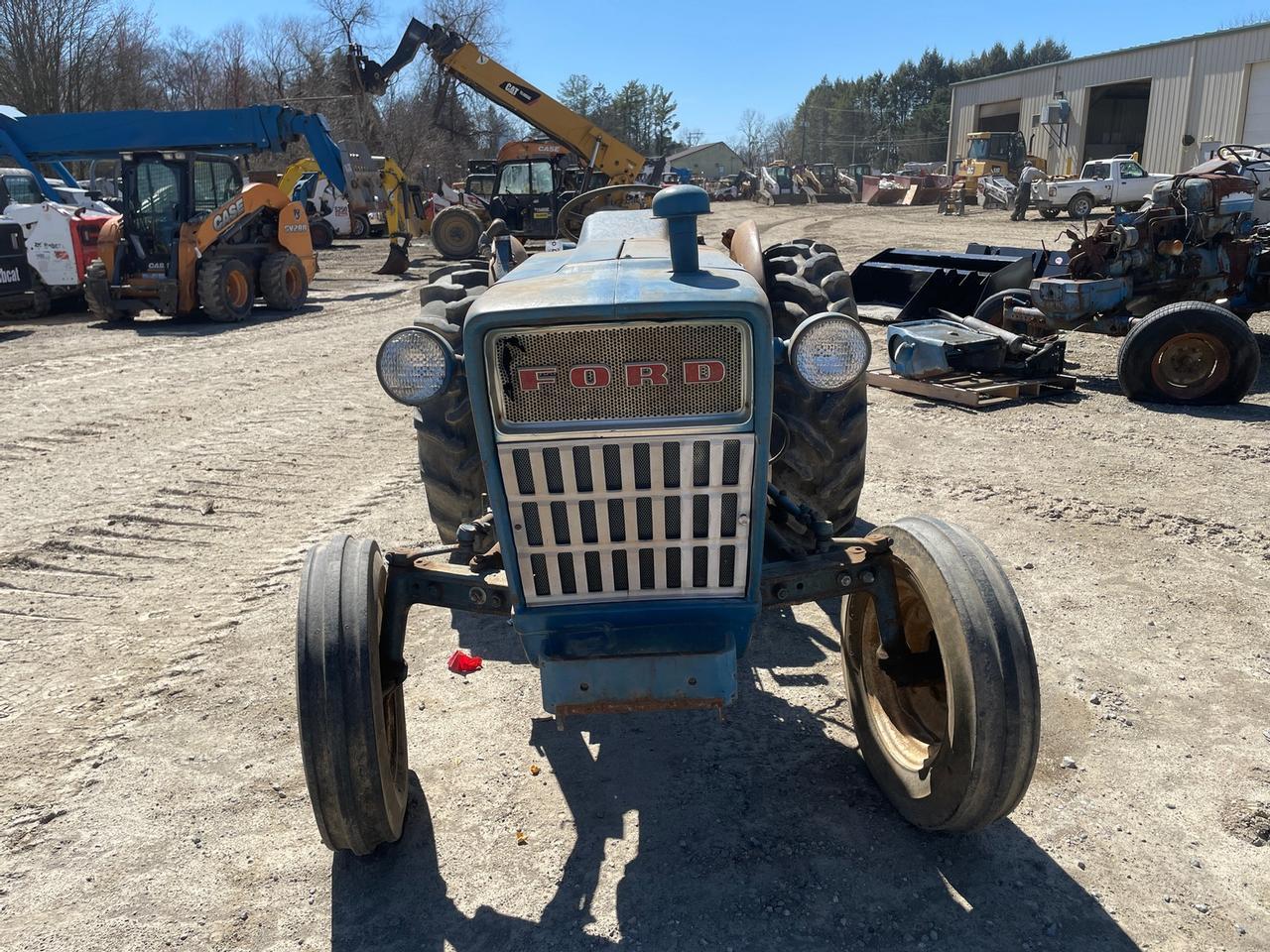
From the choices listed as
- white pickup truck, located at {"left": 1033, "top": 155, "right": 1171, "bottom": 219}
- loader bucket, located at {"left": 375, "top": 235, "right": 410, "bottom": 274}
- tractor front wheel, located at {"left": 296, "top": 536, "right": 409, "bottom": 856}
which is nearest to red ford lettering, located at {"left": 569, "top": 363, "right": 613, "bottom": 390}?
tractor front wheel, located at {"left": 296, "top": 536, "right": 409, "bottom": 856}

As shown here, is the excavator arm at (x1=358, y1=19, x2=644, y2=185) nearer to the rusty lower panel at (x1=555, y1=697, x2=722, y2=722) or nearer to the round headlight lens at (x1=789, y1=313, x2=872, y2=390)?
the round headlight lens at (x1=789, y1=313, x2=872, y2=390)

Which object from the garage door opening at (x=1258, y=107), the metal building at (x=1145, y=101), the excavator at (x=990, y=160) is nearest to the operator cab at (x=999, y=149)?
the excavator at (x=990, y=160)

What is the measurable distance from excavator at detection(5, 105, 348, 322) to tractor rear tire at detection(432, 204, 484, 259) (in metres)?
4.77

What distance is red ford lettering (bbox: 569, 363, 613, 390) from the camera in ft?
8.42

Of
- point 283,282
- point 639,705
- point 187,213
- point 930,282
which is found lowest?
point 639,705

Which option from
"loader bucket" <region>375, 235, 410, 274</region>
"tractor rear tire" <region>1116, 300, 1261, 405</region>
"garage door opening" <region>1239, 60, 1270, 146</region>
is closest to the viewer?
"tractor rear tire" <region>1116, 300, 1261, 405</region>

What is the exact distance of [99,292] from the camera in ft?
42.3

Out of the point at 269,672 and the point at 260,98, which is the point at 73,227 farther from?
the point at 260,98

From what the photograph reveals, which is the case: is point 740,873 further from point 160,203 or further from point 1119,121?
point 1119,121

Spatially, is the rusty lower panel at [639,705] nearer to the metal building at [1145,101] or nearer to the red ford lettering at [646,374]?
the red ford lettering at [646,374]

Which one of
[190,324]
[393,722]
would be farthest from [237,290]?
[393,722]

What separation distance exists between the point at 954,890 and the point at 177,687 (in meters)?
2.99

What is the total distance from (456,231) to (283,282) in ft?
20.3

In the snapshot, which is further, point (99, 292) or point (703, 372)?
point (99, 292)
